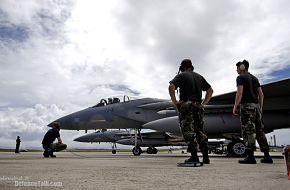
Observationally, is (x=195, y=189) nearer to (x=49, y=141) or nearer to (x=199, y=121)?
(x=199, y=121)

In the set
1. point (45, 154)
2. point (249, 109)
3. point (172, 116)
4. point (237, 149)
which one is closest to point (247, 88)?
point (249, 109)

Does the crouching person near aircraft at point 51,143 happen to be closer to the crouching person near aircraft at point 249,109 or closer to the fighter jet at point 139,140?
the crouching person near aircraft at point 249,109

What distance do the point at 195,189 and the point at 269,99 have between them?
29.7 ft

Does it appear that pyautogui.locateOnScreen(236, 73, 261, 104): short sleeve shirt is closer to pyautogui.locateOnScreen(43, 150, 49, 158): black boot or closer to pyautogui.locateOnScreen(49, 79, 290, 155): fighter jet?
pyautogui.locateOnScreen(49, 79, 290, 155): fighter jet

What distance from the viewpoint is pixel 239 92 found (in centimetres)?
534

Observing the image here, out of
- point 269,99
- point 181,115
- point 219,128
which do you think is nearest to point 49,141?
point 219,128

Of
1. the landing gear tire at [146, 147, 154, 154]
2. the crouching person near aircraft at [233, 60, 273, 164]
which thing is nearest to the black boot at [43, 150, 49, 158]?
the crouching person near aircraft at [233, 60, 273, 164]

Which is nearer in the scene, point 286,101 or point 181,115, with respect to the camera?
point 181,115

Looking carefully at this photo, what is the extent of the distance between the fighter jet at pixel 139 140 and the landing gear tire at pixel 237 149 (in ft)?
38.6

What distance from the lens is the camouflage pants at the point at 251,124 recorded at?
5344mm

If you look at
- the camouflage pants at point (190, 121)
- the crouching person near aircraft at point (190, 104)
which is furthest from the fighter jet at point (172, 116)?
the camouflage pants at point (190, 121)

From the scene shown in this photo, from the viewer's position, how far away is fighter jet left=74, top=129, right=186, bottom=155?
2477 cm

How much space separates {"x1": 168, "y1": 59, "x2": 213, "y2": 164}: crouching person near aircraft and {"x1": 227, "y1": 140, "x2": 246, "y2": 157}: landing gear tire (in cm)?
578

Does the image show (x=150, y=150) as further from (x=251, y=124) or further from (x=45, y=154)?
(x=251, y=124)
